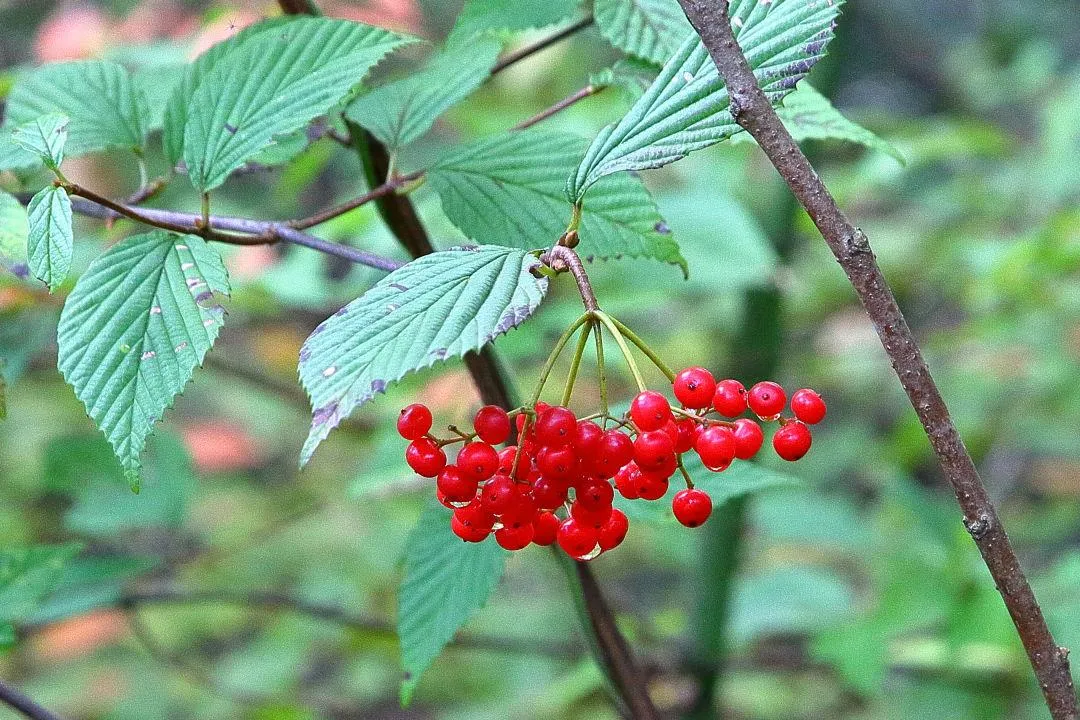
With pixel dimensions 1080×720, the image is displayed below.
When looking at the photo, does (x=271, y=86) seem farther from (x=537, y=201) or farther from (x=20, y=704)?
(x=20, y=704)

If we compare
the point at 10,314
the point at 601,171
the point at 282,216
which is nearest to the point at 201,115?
the point at 601,171

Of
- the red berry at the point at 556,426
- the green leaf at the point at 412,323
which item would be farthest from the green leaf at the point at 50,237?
the red berry at the point at 556,426

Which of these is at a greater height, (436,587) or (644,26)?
(644,26)

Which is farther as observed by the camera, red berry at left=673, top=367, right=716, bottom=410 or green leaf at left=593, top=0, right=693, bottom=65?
green leaf at left=593, top=0, right=693, bottom=65

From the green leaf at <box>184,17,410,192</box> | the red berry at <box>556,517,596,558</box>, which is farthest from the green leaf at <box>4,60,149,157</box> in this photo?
the red berry at <box>556,517,596,558</box>

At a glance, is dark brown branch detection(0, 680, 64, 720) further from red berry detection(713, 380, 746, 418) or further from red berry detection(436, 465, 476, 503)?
red berry detection(713, 380, 746, 418)

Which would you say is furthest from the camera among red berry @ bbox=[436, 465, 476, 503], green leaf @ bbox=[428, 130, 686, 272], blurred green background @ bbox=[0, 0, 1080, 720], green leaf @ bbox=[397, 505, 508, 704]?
blurred green background @ bbox=[0, 0, 1080, 720]

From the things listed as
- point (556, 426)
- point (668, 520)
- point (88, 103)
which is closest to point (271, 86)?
point (88, 103)
